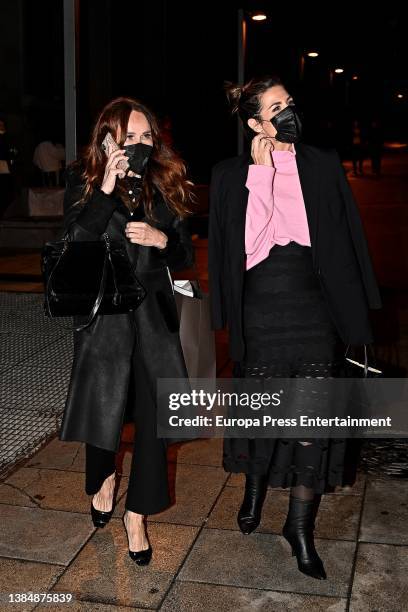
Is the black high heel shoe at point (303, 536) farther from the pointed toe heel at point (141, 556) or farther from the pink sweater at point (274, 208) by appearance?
the pink sweater at point (274, 208)

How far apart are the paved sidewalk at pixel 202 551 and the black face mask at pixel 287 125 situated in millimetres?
1829

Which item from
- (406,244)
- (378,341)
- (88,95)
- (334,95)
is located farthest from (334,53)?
(378,341)

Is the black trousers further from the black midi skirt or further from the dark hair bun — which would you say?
the dark hair bun

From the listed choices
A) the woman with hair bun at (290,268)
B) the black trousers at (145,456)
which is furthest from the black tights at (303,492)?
the black trousers at (145,456)

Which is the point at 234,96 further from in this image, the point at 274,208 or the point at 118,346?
the point at 118,346

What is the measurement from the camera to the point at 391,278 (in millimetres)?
10820

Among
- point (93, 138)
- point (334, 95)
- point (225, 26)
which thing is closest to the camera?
point (93, 138)

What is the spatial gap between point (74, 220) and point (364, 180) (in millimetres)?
25039

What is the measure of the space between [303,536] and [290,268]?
1.17 metres

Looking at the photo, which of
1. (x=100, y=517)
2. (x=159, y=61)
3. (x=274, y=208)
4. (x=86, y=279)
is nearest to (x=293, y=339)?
(x=274, y=208)

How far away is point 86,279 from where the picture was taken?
3.34 m

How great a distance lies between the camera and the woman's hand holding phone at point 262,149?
3.58m

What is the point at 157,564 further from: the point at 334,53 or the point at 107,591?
the point at 334,53

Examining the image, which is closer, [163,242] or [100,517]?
[163,242]
